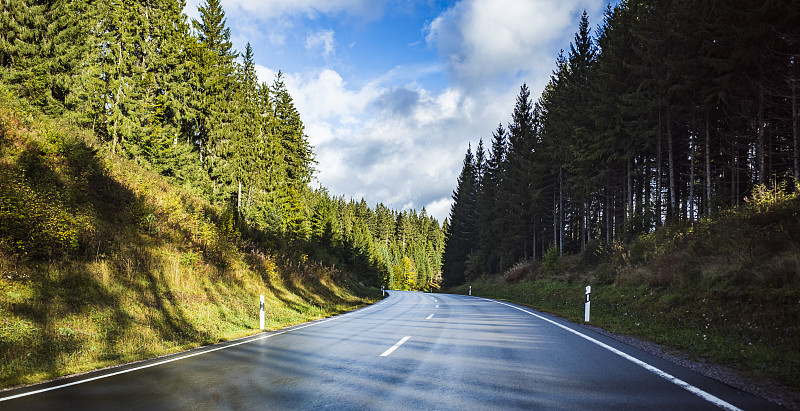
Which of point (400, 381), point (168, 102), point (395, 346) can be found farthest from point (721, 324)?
point (168, 102)

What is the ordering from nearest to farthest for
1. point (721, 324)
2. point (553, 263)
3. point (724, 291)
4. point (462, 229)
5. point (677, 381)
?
1. point (677, 381)
2. point (721, 324)
3. point (724, 291)
4. point (553, 263)
5. point (462, 229)

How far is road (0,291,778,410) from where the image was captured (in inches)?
159

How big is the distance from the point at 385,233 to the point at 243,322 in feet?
320

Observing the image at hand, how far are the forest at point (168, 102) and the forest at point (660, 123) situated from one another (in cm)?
2208

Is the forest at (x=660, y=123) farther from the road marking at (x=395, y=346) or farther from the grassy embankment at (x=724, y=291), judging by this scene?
the road marking at (x=395, y=346)

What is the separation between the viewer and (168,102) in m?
24.0

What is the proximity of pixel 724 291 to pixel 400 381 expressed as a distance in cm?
945

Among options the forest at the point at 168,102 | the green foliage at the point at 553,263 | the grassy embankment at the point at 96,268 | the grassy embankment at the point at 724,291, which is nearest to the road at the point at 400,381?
the grassy embankment at the point at 724,291

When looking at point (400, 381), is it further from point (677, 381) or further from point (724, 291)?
point (724, 291)

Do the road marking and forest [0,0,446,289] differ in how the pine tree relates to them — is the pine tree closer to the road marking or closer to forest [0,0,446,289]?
forest [0,0,446,289]

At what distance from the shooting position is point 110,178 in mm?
14305

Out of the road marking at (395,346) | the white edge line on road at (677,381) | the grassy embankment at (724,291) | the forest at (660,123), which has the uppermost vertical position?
the forest at (660,123)

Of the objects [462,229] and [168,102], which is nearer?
[168,102]

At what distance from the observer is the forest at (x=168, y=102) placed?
53.6ft
